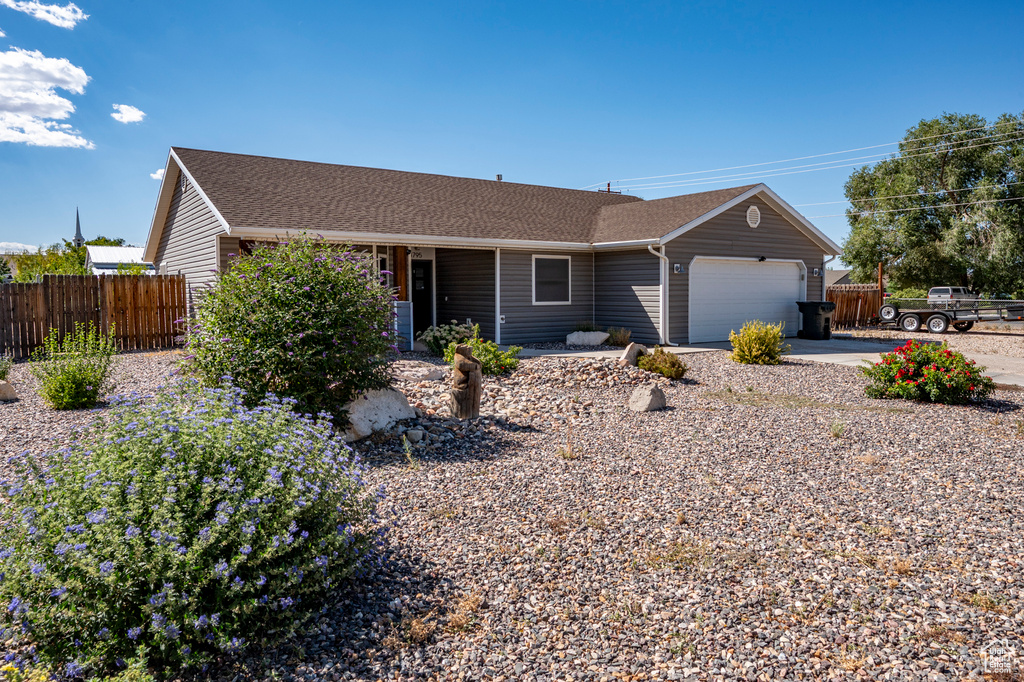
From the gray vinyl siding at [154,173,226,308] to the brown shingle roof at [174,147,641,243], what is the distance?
767 millimetres

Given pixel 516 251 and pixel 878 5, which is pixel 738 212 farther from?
pixel 878 5

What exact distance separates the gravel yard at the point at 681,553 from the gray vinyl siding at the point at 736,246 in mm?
8251

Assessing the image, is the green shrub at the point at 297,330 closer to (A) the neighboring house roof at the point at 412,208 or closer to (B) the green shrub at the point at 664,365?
(B) the green shrub at the point at 664,365

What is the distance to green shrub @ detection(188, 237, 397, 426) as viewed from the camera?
6004 mm

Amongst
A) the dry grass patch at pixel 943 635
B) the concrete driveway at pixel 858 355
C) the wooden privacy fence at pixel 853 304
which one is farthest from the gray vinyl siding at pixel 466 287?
the wooden privacy fence at pixel 853 304

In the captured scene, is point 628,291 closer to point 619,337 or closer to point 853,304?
point 619,337

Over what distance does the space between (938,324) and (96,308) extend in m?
23.8

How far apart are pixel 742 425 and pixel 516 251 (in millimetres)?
9372

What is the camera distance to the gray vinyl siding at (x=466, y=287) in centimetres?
1555

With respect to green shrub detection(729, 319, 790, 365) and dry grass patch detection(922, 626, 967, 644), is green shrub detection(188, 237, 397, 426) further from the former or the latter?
green shrub detection(729, 319, 790, 365)

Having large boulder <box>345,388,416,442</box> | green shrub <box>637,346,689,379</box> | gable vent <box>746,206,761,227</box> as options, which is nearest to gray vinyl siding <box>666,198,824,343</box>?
gable vent <box>746,206,761,227</box>

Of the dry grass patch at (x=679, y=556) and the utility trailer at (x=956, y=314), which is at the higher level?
the utility trailer at (x=956, y=314)

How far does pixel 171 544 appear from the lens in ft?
8.48
